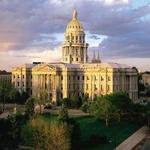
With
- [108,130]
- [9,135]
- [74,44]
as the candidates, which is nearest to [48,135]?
[9,135]

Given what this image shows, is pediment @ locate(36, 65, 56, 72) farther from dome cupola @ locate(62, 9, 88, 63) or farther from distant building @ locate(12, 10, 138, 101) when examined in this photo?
dome cupola @ locate(62, 9, 88, 63)

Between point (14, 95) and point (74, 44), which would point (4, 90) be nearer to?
point (14, 95)

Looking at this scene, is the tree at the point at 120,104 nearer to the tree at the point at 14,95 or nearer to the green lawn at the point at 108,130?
the green lawn at the point at 108,130

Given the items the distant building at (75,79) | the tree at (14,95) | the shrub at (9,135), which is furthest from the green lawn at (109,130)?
the distant building at (75,79)

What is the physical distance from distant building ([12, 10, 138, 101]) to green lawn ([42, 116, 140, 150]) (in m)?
29.4

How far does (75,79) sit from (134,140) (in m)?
50.4

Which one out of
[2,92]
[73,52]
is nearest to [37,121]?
[2,92]

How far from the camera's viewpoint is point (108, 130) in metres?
59.1

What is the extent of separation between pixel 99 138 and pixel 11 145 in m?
12.5

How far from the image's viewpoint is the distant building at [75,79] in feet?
320

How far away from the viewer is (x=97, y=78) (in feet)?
325

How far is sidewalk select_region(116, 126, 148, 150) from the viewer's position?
1896 inches

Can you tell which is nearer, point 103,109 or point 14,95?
point 103,109

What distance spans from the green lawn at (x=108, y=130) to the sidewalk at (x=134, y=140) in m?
0.76
